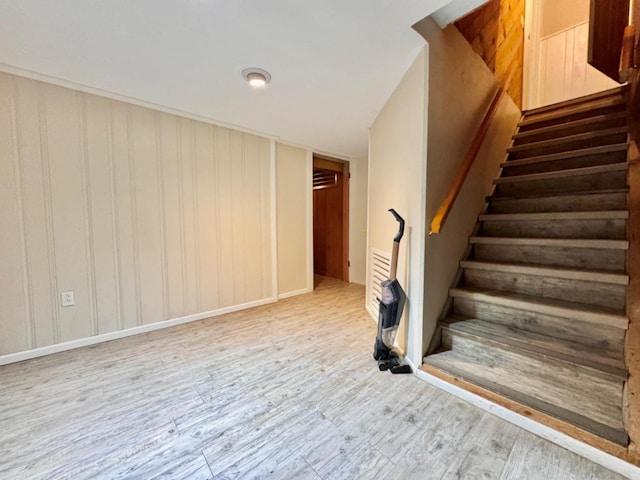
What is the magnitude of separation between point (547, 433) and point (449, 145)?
176 cm

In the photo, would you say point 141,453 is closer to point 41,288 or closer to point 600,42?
point 41,288

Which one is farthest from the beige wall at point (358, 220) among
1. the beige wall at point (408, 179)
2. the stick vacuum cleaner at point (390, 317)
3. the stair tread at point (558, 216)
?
the stick vacuum cleaner at point (390, 317)

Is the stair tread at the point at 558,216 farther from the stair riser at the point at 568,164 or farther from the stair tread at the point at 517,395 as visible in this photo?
the stair tread at the point at 517,395

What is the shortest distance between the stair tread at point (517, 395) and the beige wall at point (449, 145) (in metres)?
0.16

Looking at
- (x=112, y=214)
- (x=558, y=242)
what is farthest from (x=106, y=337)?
(x=558, y=242)

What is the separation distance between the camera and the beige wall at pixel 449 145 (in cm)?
178

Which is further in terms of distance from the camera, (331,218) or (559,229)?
(331,218)

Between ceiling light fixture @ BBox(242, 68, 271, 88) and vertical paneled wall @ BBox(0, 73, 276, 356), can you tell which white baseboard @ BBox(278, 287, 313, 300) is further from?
ceiling light fixture @ BBox(242, 68, 271, 88)

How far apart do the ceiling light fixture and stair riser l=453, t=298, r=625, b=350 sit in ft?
7.28

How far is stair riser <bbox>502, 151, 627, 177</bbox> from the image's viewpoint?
2.20m

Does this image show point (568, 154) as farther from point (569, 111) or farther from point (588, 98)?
point (588, 98)

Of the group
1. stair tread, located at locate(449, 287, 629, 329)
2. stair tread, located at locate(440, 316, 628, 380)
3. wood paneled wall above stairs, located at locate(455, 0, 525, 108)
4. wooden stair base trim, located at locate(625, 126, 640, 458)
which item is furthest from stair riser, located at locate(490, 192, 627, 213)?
wood paneled wall above stairs, located at locate(455, 0, 525, 108)

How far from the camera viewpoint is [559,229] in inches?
79.5

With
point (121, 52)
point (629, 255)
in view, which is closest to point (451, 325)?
point (629, 255)
